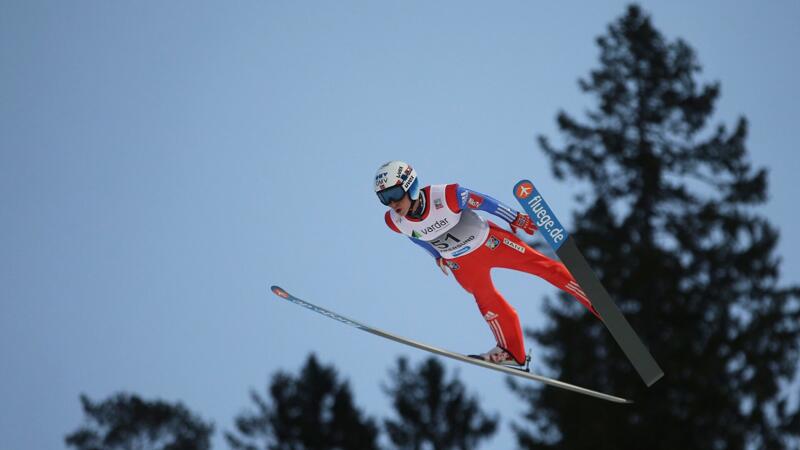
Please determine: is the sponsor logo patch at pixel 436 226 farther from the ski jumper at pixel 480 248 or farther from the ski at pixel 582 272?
the ski at pixel 582 272

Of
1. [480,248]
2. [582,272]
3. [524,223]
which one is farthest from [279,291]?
[582,272]

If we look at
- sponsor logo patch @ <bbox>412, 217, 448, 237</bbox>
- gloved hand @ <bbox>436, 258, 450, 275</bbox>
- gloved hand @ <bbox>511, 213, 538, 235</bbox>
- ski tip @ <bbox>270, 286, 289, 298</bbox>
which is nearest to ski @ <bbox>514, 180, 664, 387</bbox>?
gloved hand @ <bbox>511, 213, 538, 235</bbox>

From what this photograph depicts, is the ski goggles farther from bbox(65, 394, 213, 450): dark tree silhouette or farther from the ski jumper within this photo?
bbox(65, 394, 213, 450): dark tree silhouette

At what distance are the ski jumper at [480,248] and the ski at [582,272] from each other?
0.66ft

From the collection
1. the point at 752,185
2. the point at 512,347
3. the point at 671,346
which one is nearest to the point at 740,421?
the point at 671,346

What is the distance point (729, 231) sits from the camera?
25.9 metres

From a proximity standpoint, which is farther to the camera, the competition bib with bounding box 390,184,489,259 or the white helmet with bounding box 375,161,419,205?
the competition bib with bounding box 390,184,489,259

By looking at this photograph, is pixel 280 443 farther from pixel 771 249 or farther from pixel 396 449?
pixel 771 249

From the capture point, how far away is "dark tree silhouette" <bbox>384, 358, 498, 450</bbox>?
30891 mm

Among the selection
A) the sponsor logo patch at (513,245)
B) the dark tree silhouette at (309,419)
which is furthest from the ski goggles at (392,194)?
the dark tree silhouette at (309,419)

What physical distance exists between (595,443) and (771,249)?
19.7 feet

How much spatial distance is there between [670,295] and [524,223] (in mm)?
16417

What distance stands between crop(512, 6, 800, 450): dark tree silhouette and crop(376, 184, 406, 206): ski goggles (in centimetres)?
1511

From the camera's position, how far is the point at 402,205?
29.9ft
